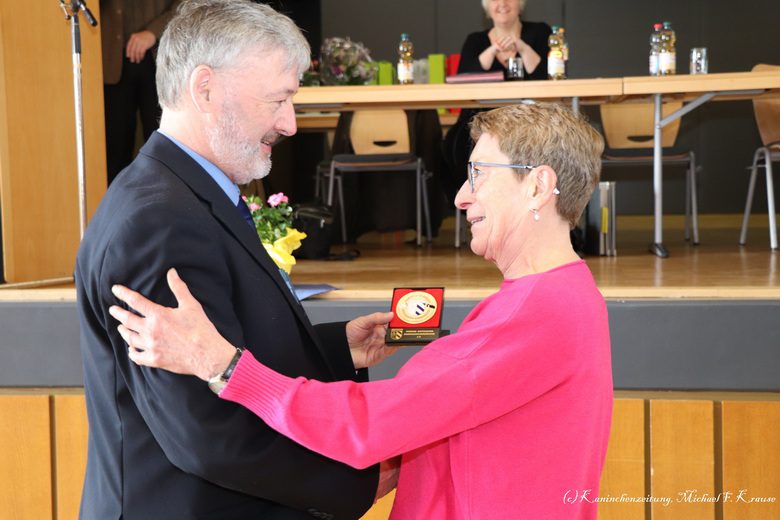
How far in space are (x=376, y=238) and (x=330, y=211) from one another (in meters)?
1.73

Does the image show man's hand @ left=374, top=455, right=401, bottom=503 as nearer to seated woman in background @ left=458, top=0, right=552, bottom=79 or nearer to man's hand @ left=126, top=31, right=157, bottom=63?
seated woman in background @ left=458, top=0, right=552, bottom=79

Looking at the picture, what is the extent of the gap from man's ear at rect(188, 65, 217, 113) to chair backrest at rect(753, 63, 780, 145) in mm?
4402

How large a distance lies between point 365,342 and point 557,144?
608mm

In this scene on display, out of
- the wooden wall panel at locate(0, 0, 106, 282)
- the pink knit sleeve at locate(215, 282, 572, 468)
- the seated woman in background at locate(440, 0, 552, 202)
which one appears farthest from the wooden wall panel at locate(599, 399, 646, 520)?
the seated woman in background at locate(440, 0, 552, 202)

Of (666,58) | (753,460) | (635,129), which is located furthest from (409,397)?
(635,129)

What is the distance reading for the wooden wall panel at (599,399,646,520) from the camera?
8.43 feet

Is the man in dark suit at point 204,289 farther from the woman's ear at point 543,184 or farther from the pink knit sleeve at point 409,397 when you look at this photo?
the woman's ear at point 543,184

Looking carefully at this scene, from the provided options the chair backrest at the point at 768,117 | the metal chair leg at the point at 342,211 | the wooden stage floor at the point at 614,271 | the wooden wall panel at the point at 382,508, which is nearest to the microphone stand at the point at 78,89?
the wooden stage floor at the point at 614,271

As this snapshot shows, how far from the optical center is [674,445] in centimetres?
256

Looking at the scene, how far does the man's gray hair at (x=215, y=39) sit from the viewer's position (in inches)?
52.5

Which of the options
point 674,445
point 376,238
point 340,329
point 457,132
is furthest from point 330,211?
point 340,329

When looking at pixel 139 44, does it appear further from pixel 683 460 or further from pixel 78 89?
pixel 683 460

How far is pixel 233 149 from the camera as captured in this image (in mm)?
1391

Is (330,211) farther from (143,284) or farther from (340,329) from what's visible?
(143,284)
